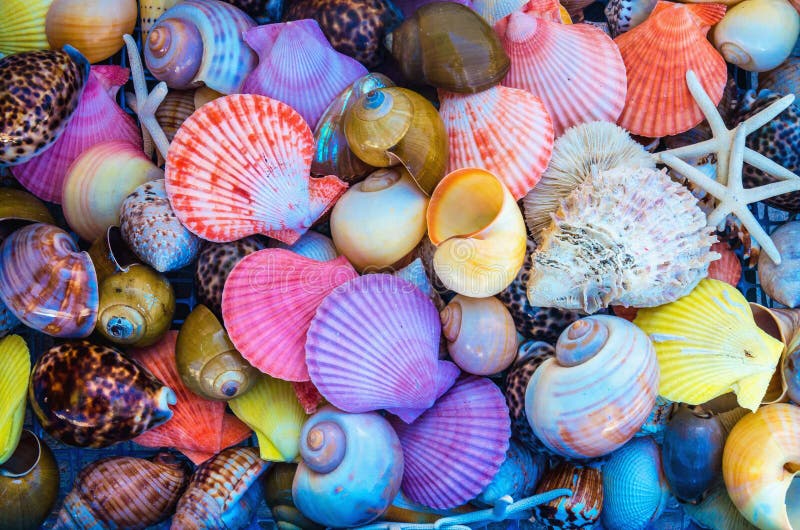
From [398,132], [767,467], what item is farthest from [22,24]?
[767,467]

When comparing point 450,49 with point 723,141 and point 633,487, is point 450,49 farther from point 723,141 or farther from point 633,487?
point 633,487

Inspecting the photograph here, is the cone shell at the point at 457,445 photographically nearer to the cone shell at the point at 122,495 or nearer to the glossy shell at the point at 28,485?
the cone shell at the point at 122,495

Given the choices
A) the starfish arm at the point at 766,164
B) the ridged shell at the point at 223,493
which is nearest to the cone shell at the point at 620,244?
the starfish arm at the point at 766,164

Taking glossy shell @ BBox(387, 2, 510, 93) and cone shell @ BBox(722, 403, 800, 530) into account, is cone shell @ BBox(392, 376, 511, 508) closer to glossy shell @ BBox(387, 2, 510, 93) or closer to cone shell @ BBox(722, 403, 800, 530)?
cone shell @ BBox(722, 403, 800, 530)

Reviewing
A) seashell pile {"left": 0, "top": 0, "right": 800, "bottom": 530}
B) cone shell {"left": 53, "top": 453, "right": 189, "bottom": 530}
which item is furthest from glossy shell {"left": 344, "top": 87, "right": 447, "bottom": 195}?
cone shell {"left": 53, "top": 453, "right": 189, "bottom": 530}

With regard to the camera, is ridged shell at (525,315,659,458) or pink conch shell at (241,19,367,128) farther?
pink conch shell at (241,19,367,128)

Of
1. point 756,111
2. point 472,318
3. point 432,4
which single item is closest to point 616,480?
point 472,318
